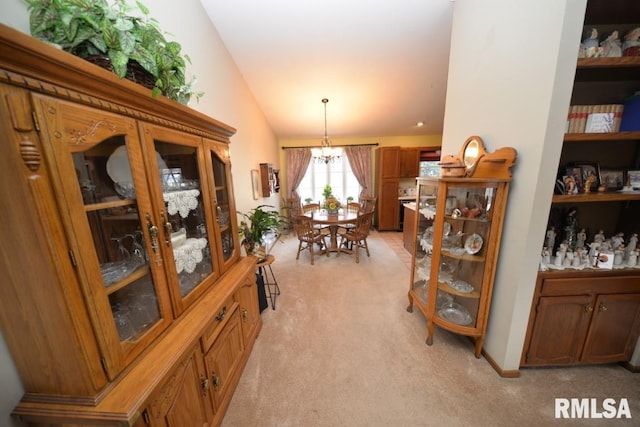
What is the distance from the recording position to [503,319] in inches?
59.9

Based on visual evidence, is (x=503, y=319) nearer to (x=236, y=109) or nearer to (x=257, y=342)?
(x=257, y=342)

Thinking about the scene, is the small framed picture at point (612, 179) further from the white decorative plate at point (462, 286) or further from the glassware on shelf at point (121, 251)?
the glassware on shelf at point (121, 251)

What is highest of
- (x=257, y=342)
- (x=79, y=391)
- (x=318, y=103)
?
(x=318, y=103)

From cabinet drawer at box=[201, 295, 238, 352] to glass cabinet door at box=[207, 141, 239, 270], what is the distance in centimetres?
29

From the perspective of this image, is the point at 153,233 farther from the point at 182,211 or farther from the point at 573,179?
the point at 573,179

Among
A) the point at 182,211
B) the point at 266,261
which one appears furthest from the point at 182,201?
the point at 266,261

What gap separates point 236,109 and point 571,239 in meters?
3.60

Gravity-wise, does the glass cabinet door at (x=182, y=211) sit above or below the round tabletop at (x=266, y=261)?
above

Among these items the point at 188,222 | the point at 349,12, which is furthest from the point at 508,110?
the point at 188,222

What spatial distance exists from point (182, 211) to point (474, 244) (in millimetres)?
2058

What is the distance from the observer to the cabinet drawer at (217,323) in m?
1.15

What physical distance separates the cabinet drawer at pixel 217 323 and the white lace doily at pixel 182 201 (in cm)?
61

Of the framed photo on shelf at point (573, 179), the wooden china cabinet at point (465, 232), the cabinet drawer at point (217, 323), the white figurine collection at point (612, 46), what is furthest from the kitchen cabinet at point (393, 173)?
the cabinet drawer at point (217, 323)

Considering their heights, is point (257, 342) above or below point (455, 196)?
below
